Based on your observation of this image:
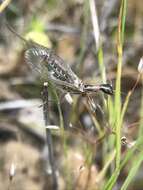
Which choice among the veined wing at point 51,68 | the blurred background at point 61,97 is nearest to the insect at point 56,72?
the veined wing at point 51,68

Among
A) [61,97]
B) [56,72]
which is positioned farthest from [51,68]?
[61,97]

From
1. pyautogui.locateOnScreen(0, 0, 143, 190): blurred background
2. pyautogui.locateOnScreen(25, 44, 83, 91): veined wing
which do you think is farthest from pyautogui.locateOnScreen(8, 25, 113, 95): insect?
pyautogui.locateOnScreen(0, 0, 143, 190): blurred background

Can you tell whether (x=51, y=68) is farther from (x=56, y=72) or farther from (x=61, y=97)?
(x=61, y=97)

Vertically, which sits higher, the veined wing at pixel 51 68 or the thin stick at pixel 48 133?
the veined wing at pixel 51 68

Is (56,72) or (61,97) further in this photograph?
(61,97)

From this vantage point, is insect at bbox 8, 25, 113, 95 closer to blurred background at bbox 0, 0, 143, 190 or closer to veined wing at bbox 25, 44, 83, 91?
veined wing at bbox 25, 44, 83, 91

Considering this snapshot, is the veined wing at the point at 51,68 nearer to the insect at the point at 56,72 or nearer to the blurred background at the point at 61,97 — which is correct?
the insect at the point at 56,72

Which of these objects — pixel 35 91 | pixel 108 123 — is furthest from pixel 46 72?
pixel 35 91
